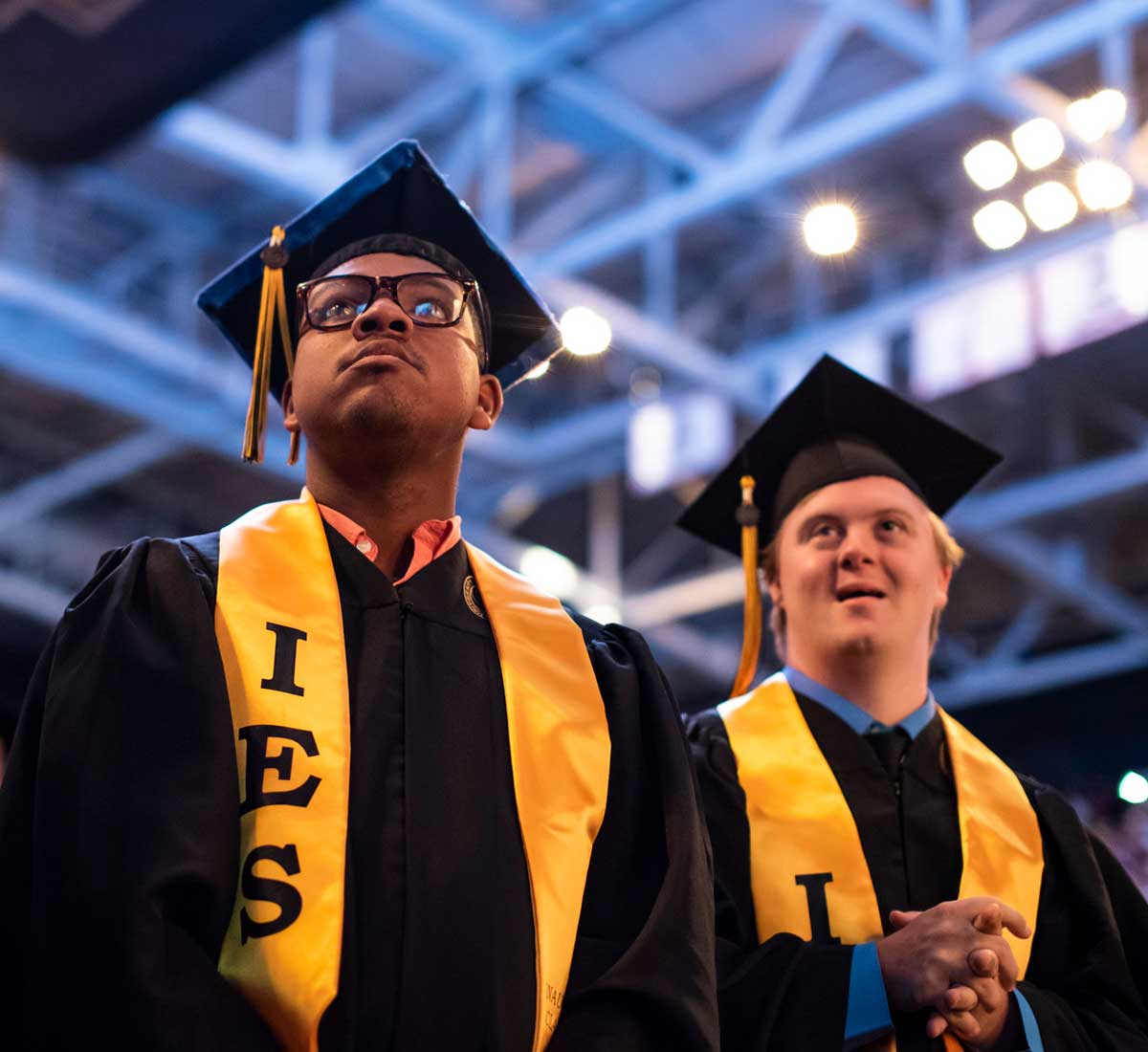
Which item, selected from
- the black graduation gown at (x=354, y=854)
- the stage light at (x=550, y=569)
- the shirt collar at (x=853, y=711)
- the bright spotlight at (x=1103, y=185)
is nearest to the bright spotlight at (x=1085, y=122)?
the bright spotlight at (x=1103, y=185)

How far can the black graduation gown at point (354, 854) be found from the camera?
163cm

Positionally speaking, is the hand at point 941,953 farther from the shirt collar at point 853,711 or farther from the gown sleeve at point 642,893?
the shirt collar at point 853,711

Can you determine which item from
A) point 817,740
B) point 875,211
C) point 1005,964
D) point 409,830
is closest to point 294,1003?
point 409,830

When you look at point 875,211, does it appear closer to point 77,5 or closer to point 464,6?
point 464,6

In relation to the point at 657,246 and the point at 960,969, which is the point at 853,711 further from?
the point at 657,246

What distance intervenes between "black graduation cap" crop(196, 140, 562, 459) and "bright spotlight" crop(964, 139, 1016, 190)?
13.5ft

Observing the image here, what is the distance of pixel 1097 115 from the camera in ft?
19.5

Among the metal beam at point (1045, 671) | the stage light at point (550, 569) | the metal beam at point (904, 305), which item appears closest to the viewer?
the metal beam at point (904, 305)

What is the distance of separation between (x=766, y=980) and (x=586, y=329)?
15.3 ft

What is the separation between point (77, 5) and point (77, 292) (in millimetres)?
2482

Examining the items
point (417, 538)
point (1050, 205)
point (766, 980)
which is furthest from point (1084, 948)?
point (1050, 205)

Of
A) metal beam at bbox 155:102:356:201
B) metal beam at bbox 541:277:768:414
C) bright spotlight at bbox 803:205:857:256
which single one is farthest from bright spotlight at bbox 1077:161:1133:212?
metal beam at bbox 155:102:356:201

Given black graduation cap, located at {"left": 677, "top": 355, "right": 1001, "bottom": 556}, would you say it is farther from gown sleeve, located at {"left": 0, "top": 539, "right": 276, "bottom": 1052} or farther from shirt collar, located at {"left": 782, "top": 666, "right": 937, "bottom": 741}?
gown sleeve, located at {"left": 0, "top": 539, "right": 276, "bottom": 1052}

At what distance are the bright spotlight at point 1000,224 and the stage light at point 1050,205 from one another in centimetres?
11
